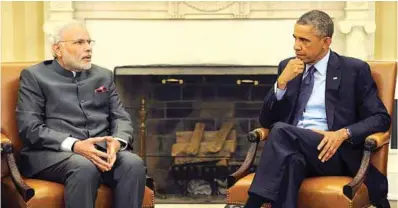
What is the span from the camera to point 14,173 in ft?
10.2

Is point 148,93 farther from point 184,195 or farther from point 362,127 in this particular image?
point 362,127

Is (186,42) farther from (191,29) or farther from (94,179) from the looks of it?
(94,179)

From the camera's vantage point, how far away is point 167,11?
5.00m

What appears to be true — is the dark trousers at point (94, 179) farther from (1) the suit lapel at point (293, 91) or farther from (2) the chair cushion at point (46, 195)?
(1) the suit lapel at point (293, 91)

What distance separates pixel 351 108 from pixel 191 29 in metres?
1.88

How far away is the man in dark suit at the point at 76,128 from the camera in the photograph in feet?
10.2

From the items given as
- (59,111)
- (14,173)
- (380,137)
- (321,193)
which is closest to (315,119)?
(380,137)

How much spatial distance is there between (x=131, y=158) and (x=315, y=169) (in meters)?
0.79

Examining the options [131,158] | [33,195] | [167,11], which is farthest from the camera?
[167,11]

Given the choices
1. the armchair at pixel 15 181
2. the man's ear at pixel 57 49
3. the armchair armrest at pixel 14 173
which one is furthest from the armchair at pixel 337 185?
the man's ear at pixel 57 49

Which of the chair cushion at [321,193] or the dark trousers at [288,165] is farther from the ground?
the dark trousers at [288,165]

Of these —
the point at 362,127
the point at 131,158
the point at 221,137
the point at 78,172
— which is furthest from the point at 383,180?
the point at 221,137

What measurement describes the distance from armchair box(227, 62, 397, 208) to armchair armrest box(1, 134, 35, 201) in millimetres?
850

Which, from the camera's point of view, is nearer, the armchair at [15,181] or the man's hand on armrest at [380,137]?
the armchair at [15,181]
